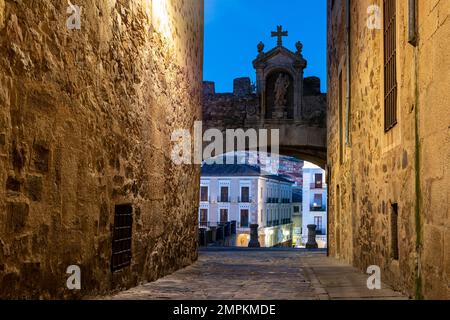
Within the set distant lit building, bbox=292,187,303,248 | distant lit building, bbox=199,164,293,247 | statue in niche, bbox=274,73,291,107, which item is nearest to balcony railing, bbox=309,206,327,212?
distant lit building, bbox=199,164,293,247

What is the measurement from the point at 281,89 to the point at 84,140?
14469mm

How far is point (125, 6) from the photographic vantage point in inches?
217

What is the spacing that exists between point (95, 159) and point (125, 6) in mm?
1707

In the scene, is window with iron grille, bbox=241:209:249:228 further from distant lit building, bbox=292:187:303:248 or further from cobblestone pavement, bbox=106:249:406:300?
cobblestone pavement, bbox=106:249:406:300

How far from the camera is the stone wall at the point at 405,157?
3.80 metres

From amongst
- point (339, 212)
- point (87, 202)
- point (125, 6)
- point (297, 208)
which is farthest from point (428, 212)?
point (297, 208)

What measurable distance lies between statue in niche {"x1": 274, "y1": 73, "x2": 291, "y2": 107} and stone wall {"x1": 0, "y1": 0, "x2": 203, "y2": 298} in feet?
34.6

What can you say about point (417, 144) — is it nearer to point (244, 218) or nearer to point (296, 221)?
point (244, 218)

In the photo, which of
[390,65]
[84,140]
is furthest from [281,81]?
[84,140]

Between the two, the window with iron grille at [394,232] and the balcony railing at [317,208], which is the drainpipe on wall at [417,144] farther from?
the balcony railing at [317,208]

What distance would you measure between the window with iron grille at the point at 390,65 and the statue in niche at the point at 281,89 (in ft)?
38.8

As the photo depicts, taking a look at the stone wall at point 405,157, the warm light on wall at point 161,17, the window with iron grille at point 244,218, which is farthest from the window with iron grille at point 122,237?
the window with iron grille at point 244,218

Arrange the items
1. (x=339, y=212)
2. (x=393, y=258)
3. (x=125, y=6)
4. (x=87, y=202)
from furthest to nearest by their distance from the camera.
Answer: (x=339, y=212) → (x=393, y=258) → (x=125, y=6) → (x=87, y=202)
